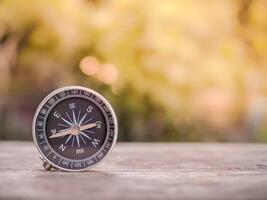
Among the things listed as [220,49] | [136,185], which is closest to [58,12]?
[220,49]

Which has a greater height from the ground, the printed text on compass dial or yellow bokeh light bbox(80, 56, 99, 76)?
yellow bokeh light bbox(80, 56, 99, 76)

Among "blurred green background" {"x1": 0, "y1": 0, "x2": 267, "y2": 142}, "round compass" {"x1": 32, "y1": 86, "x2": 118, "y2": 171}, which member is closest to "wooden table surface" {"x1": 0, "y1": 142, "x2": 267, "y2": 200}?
"round compass" {"x1": 32, "y1": 86, "x2": 118, "y2": 171}

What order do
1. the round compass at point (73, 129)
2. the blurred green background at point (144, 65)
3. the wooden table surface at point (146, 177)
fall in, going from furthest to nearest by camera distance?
the blurred green background at point (144, 65) < the round compass at point (73, 129) < the wooden table surface at point (146, 177)

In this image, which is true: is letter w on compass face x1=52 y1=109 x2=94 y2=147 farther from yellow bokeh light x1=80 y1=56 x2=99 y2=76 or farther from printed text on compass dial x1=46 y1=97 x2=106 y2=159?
yellow bokeh light x1=80 y1=56 x2=99 y2=76

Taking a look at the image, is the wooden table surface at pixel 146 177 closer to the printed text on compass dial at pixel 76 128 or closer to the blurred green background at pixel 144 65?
the printed text on compass dial at pixel 76 128

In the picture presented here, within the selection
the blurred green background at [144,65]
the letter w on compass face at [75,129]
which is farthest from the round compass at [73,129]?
the blurred green background at [144,65]

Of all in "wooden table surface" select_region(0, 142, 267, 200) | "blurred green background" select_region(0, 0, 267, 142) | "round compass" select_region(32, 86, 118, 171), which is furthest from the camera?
"blurred green background" select_region(0, 0, 267, 142)
